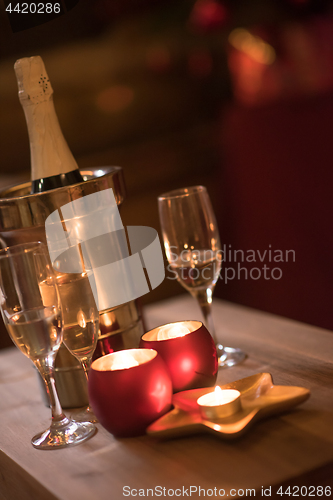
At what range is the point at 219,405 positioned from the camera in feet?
1.59

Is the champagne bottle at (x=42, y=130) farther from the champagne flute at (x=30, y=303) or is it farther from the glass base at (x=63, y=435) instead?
the glass base at (x=63, y=435)

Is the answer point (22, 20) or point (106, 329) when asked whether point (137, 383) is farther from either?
point (22, 20)

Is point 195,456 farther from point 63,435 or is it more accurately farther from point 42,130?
point 42,130

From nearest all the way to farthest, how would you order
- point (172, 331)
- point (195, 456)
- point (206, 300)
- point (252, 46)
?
1. point (195, 456)
2. point (172, 331)
3. point (206, 300)
4. point (252, 46)

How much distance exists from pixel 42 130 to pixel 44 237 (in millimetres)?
134

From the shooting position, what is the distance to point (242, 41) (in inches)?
78.4

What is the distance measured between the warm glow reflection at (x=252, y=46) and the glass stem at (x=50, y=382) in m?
1.60

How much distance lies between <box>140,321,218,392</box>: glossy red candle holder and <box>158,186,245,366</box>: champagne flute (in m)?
0.11

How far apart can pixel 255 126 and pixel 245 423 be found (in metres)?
1.52

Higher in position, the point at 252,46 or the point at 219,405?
the point at 252,46

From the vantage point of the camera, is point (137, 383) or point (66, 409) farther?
point (66, 409)

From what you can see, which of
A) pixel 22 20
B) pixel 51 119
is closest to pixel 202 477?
pixel 51 119

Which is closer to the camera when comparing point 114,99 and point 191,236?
point 191,236

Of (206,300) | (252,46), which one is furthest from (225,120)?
(206,300)
